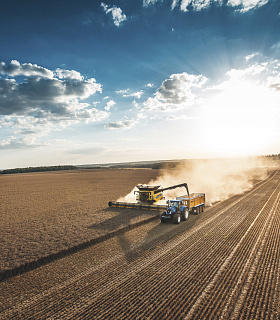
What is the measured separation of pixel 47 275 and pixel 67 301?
8.55 ft

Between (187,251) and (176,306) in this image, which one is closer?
(176,306)

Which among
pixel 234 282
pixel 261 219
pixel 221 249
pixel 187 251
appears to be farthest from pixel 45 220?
pixel 261 219

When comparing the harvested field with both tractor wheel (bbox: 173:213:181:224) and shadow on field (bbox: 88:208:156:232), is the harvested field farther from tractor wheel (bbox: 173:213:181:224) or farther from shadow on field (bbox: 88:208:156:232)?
tractor wheel (bbox: 173:213:181:224)

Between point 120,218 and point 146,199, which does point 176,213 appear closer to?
point 120,218

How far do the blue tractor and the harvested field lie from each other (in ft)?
9.02

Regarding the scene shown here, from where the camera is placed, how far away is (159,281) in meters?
9.30

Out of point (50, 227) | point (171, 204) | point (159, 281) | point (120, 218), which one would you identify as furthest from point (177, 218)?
point (50, 227)

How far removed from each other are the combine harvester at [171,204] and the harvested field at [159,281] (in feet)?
9.89

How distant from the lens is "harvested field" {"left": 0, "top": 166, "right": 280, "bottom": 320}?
7566 millimetres

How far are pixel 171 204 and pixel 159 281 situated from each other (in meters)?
10.7

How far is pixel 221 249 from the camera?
1245cm

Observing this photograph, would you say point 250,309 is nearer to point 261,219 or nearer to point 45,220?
point 261,219

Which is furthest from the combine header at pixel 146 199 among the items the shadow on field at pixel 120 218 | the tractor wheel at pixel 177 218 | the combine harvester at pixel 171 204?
the tractor wheel at pixel 177 218

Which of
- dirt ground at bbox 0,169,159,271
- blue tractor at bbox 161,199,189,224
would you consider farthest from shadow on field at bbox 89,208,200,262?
blue tractor at bbox 161,199,189,224
